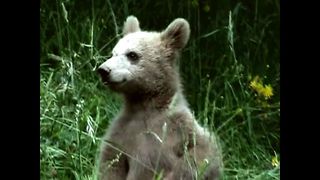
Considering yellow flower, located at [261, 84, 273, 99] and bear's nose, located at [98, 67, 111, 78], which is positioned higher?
bear's nose, located at [98, 67, 111, 78]

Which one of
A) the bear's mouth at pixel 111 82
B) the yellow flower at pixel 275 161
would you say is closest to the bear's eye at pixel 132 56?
the bear's mouth at pixel 111 82

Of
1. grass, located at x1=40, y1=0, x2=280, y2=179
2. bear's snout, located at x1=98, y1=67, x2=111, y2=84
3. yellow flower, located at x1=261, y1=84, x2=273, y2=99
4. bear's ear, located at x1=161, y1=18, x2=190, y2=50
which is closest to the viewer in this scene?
bear's snout, located at x1=98, y1=67, x2=111, y2=84

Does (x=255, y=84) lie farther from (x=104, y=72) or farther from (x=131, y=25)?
(x=104, y=72)

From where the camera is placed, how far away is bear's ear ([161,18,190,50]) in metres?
6.00

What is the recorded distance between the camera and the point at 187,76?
636 centimetres

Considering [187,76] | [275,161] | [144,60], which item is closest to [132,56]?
[144,60]

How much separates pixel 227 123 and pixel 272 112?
0.38 meters

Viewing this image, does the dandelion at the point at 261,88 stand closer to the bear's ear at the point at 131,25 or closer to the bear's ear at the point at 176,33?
the bear's ear at the point at 176,33

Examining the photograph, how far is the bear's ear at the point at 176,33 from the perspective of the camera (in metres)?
6.00

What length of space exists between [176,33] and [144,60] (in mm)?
228

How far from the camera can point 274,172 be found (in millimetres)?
6168

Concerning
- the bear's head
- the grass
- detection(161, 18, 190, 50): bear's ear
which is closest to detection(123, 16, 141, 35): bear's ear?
the bear's head

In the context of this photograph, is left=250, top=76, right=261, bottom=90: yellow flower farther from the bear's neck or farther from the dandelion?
the bear's neck
